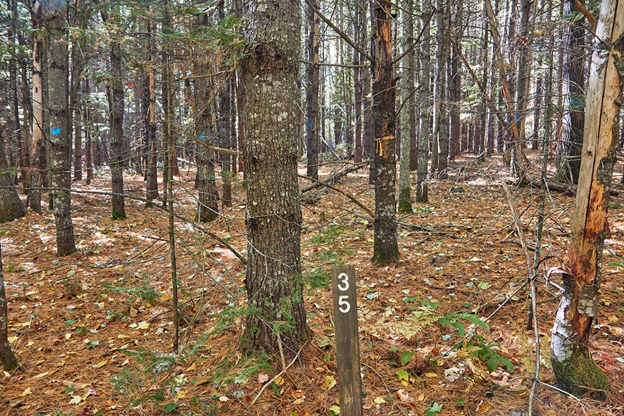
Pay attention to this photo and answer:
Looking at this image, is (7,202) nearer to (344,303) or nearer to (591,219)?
(344,303)

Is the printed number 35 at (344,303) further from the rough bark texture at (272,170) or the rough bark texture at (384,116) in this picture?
the rough bark texture at (384,116)

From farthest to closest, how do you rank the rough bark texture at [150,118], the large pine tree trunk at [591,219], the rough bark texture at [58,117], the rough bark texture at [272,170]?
the rough bark texture at [58,117], the rough bark texture at [150,118], the rough bark texture at [272,170], the large pine tree trunk at [591,219]

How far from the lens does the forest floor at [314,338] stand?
2.94m

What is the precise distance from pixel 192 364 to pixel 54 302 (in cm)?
302

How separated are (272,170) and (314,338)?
175 centimetres

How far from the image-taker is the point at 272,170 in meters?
3.14

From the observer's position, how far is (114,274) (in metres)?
6.21

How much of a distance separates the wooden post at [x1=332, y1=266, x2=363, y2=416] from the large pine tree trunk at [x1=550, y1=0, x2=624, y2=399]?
1792 mm

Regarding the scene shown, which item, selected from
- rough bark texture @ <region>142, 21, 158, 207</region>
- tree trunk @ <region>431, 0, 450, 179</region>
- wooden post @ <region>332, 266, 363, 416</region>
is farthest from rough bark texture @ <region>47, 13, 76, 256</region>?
tree trunk @ <region>431, 0, 450, 179</region>

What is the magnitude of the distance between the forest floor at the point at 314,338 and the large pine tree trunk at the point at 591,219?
0.70 ft

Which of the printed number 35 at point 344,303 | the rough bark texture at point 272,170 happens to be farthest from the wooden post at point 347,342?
the rough bark texture at point 272,170

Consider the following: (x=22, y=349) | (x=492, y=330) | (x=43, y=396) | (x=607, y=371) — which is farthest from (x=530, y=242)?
(x=22, y=349)

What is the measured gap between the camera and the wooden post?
2180 millimetres

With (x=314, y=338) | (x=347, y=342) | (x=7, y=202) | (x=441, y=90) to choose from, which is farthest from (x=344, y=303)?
(x=441, y=90)
